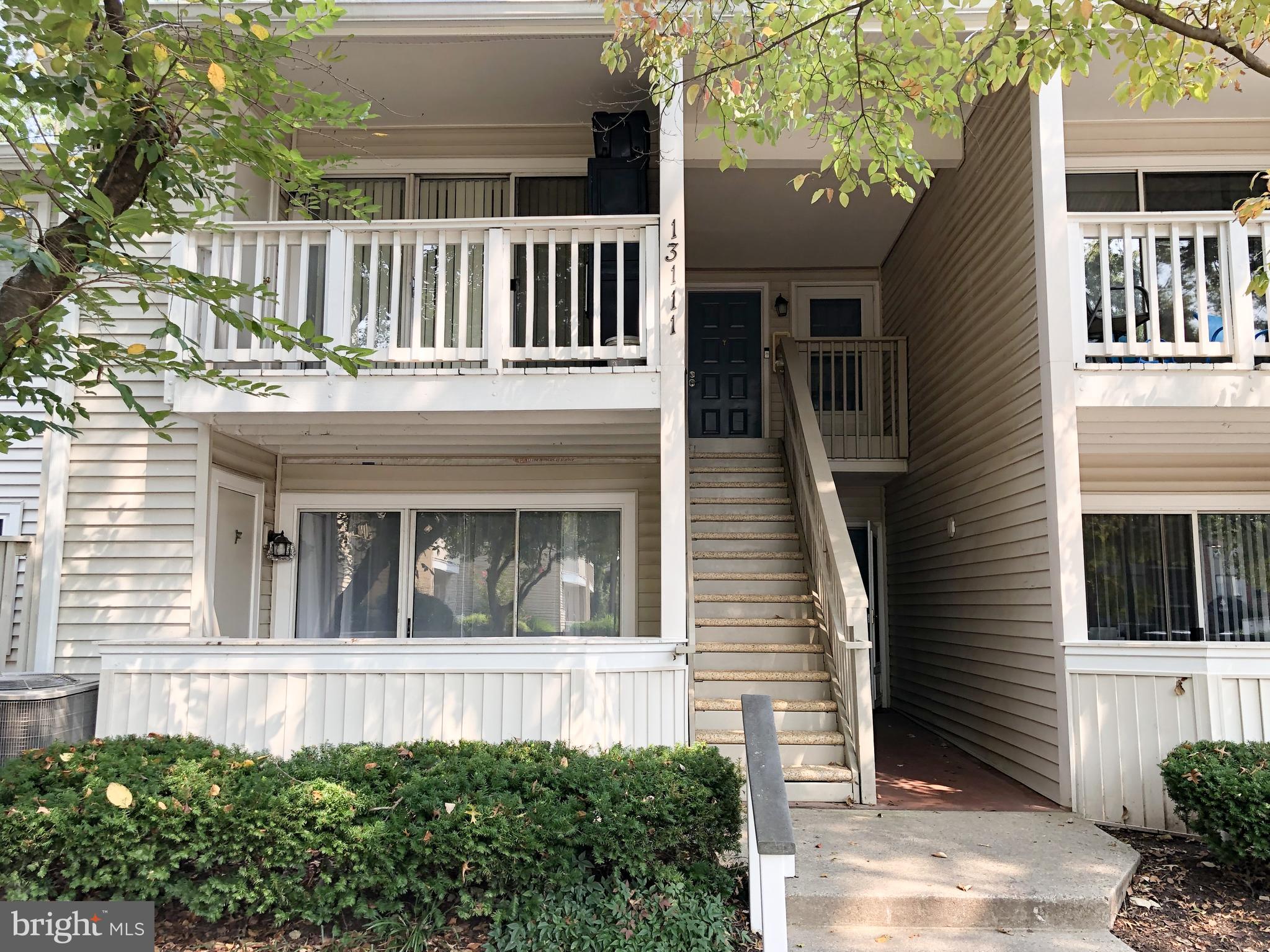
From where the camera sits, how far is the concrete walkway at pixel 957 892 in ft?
12.8

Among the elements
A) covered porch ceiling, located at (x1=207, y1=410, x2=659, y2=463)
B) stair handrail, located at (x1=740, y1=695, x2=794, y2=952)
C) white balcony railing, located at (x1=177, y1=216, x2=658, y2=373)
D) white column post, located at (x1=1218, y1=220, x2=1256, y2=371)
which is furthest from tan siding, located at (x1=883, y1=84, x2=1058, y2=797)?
stair handrail, located at (x1=740, y1=695, x2=794, y2=952)

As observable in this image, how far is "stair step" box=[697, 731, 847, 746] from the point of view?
5.70 meters

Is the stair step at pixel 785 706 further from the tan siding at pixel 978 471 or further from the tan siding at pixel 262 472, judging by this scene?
the tan siding at pixel 262 472

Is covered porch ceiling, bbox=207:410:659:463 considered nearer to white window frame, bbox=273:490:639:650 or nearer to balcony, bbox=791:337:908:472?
white window frame, bbox=273:490:639:650

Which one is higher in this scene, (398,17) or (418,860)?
(398,17)

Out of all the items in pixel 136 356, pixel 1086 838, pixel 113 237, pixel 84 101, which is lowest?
pixel 1086 838

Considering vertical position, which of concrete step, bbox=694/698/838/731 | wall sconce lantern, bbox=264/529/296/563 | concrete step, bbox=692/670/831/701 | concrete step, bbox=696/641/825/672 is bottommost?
concrete step, bbox=694/698/838/731

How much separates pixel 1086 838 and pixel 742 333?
6.59 metres

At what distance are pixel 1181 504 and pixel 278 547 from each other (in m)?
7.77

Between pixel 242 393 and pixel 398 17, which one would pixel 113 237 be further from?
pixel 398 17

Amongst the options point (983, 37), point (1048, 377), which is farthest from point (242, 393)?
point (1048, 377)

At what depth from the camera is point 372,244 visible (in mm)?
6008

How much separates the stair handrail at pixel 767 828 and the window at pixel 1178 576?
490 cm

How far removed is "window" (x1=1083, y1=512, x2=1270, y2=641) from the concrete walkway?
9.71 feet
